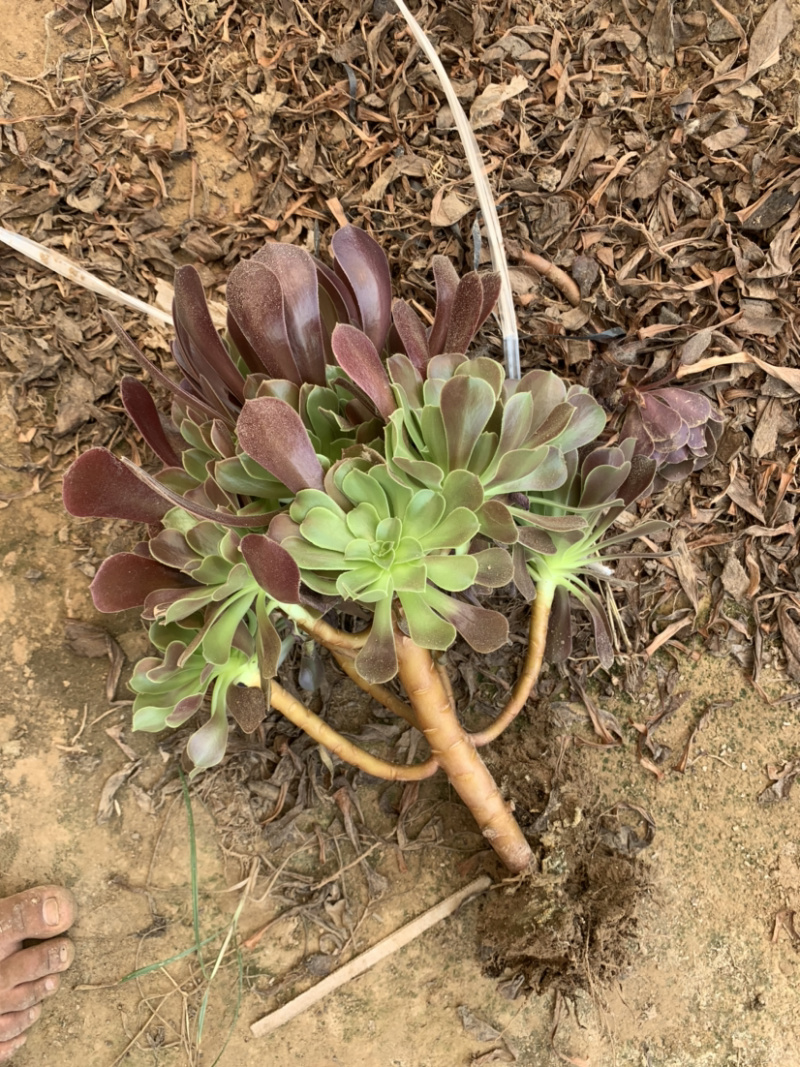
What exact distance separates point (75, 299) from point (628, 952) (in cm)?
177

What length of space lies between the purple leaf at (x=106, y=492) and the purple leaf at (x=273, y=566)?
0.23 metres

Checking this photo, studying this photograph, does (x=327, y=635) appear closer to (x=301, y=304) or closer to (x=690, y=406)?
(x=301, y=304)

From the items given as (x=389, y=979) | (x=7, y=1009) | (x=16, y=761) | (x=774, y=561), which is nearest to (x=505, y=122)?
(x=774, y=561)

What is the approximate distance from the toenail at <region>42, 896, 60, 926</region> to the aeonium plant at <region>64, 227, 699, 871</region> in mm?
643

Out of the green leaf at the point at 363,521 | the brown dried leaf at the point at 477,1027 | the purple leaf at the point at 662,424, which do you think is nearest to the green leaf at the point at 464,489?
the green leaf at the point at 363,521

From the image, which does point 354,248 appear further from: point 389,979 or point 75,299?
point 389,979

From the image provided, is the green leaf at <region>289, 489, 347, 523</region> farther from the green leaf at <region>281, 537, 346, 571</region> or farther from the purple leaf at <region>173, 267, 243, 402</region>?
the purple leaf at <region>173, 267, 243, 402</region>

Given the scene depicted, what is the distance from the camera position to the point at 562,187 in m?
1.50

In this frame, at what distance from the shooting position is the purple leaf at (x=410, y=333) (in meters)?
1.09

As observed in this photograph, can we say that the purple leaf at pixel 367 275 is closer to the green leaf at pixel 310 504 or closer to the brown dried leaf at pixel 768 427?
the green leaf at pixel 310 504

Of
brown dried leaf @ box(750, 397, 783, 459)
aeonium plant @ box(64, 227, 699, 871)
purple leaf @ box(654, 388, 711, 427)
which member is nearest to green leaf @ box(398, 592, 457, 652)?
aeonium plant @ box(64, 227, 699, 871)

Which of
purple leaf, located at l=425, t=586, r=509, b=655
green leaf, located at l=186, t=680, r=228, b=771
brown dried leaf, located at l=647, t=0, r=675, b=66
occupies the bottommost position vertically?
green leaf, located at l=186, t=680, r=228, b=771

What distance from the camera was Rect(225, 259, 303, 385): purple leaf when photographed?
1004 millimetres

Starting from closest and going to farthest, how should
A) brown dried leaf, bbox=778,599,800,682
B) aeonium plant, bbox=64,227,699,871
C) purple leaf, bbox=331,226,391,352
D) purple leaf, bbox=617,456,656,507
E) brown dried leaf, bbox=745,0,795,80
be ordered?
aeonium plant, bbox=64,227,699,871, purple leaf, bbox=331,226,391,352, purple leaf, bbox=617,456,656,507, brown dried leaf, bbox=745,0,795,80, brown dried leaf, bbox=778,599,800,682
